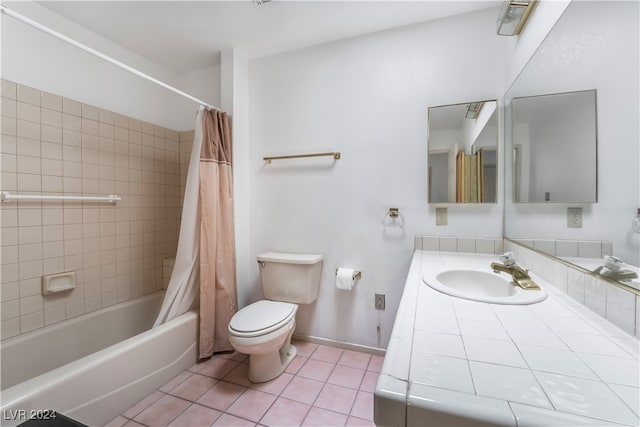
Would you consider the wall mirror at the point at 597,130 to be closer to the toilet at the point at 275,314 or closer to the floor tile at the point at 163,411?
the toilet at the point at 275,314

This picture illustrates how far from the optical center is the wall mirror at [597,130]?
0.64 metres

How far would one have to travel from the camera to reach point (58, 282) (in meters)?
1.59

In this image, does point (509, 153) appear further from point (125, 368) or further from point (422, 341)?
point (125, 368)

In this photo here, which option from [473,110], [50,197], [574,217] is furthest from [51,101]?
[574,217]

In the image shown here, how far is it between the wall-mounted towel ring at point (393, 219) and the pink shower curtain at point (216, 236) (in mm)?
1143

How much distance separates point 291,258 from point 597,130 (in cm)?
163

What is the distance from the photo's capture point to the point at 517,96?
1348 mm

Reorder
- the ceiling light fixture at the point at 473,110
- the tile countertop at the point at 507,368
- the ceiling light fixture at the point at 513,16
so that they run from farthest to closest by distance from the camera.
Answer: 1. the ceiling light fixture at the point at 473,110
2. the ceiling light fixture at the point at 513,16
3. the tile countertop at the point at 507,368

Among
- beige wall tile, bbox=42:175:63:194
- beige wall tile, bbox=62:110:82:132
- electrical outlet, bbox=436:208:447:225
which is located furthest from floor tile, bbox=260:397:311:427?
beige wall tile, bbox=62:110:82:132

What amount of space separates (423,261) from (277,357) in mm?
1096

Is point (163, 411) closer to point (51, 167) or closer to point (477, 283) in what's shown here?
point (51, 167)

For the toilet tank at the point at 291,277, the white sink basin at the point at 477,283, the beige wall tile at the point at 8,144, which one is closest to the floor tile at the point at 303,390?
the toilet tank at the point at 291,277

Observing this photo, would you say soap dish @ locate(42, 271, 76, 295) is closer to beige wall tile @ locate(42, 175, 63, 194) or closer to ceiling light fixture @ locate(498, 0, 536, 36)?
beige wall tile @ locate(42, 175, 63, 194)

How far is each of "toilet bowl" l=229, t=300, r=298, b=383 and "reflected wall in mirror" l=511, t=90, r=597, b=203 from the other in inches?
58.9
